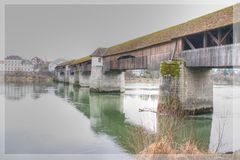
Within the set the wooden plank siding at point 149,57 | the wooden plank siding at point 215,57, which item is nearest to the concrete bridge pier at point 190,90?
the wooden plank siding at point 215,57

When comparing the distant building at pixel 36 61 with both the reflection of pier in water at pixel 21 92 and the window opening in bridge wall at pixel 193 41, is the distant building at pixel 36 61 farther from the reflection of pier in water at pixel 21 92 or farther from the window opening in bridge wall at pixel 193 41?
the window opening in bridge wall at pixel 193 41

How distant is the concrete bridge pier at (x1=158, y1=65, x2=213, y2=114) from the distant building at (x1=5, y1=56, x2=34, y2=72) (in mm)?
85199

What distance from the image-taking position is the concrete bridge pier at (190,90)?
495 inches

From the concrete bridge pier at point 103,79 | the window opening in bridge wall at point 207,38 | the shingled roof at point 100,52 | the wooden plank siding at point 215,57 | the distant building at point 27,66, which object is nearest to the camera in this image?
the wooden plank siding at point 215,57

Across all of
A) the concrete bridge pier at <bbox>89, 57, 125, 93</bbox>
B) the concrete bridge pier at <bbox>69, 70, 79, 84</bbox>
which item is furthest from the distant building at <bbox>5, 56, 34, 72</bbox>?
the concrete bridge pier at <bbox>89, 57, 125, 93</bbox>

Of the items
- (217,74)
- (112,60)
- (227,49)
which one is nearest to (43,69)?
(217,74)

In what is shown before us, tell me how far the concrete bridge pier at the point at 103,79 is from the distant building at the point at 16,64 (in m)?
68.9

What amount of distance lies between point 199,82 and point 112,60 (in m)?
13.2

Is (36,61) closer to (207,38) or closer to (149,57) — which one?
(149,57)

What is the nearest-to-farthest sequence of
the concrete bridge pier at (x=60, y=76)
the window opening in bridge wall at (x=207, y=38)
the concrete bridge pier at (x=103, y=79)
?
the window opening in bridge wall at (x=207, y=38) → the concrete bridge pier at (x=103, y=79) → the concrete bridge pier at (x=60, y=76)

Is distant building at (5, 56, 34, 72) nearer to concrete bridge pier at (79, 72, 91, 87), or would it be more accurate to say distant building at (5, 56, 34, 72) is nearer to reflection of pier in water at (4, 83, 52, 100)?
concrete bridge pier at (79, 72, 91, 87)

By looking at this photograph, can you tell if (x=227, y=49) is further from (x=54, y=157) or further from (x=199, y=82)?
(x=54, y=157)

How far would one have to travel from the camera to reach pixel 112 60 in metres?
25.5

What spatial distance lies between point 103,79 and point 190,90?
52.7 feet
